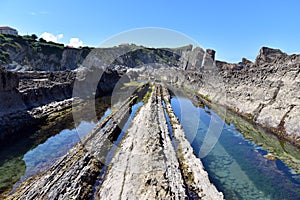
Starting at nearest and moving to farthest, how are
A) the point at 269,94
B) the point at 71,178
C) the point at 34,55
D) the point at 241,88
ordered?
the point at 71,178
the point at 269,94
the point at 241,88
the point at 34,55

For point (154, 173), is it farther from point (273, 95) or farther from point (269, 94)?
point (269, 94)

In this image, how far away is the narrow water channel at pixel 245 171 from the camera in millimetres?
12375

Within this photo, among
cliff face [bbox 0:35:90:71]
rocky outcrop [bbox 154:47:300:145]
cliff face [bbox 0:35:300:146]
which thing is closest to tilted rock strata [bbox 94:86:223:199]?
rocky outcrop [bbox 154:47:300:145]

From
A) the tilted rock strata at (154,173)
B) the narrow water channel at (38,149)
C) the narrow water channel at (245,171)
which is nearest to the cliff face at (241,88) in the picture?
the narrow water channel at (245,171)

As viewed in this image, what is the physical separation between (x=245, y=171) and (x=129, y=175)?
906cm

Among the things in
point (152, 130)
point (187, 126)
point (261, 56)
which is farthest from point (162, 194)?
point (261, 56)

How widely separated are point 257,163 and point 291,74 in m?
15.9

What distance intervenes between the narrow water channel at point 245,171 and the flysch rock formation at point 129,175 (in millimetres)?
2130

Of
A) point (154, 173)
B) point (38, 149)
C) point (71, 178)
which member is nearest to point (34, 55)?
point (38, 149)

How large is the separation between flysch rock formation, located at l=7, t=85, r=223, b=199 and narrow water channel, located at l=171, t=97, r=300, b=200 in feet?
6.99

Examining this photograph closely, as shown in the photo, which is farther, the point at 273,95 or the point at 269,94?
the point at 269,94

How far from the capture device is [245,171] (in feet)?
49.1

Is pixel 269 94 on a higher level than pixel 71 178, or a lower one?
higher

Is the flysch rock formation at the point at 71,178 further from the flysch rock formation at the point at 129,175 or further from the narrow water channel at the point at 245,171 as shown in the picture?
the narrow water channel at the point at 245,171
